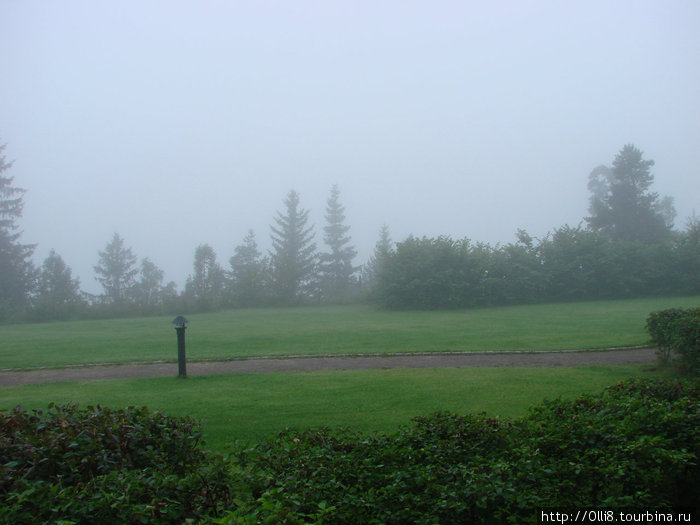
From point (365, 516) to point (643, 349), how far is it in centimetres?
1082

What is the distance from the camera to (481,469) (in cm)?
272

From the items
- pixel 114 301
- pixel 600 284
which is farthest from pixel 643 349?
pixel 114 301

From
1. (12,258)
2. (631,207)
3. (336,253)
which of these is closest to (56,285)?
(12,258)

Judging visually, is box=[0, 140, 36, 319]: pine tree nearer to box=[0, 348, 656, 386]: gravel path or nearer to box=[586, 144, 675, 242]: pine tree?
box=[0, 348, 656, 386]: gravel path

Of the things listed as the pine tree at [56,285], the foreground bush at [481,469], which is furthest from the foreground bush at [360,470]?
the pine tree at [56,285]

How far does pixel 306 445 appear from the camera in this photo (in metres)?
3.28

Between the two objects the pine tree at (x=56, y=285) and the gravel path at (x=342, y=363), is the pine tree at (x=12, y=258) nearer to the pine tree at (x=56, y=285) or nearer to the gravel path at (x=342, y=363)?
the pine tree at (x=56, y=285)

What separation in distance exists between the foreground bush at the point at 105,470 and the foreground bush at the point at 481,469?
0.30 m

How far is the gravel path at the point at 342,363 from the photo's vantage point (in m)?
10.3

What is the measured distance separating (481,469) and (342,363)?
27.5 ft

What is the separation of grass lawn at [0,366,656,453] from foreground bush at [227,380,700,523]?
2455 millimetres

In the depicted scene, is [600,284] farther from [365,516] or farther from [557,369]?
[365,516]

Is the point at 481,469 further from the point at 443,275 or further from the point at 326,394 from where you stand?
the point at 443,275

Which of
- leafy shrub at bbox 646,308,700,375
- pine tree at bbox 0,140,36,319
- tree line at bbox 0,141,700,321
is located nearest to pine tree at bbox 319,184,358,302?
tree line at bbox 0,141,700,321
